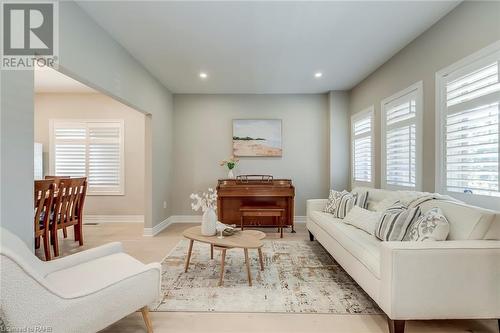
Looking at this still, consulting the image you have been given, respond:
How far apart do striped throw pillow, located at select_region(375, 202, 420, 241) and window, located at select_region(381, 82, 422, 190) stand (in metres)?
0.94

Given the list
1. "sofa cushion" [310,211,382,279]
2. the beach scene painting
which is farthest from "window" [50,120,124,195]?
"sofa cushion" [310,211,382,279]

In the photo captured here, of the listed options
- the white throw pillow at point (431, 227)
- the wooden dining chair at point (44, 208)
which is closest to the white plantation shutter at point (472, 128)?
the white throw pillow at point (431, 227)

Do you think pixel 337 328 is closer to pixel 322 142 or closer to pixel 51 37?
pixel 51 37

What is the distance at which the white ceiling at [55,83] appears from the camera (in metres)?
4.14

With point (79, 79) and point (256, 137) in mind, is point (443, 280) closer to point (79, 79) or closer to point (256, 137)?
point (79, 79)

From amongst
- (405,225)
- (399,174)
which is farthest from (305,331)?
(399,174)

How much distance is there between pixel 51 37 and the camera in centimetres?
213

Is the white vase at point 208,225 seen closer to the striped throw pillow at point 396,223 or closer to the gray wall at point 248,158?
the striped throw pillow at point 396,223

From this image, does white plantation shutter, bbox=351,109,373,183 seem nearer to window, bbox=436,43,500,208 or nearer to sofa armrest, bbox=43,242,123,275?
window, bbox=436,43,500,208

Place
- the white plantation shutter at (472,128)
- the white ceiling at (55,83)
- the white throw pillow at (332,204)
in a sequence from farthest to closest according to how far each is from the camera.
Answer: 1. the white ceiling at (55,83)
2. the white throw pillow at (332,204)
3. the white plantation shutter at (472,128)

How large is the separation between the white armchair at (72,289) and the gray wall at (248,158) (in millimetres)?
3255

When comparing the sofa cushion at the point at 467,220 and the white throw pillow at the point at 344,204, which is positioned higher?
the sofa cushion at the point at 467,220

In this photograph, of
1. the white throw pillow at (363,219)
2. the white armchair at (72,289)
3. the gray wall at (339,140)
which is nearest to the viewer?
the white armchair at (72,289)

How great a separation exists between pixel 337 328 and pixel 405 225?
40.2 inches
